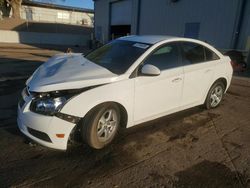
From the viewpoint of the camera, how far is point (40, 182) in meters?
2.68

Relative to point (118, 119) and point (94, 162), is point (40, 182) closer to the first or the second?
point (94, 162)

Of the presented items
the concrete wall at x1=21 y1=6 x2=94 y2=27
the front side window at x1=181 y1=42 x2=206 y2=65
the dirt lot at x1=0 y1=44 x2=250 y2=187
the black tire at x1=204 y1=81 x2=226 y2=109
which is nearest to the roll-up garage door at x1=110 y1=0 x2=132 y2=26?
the black tire at x1=204 y1=81 x2=226 y2=109

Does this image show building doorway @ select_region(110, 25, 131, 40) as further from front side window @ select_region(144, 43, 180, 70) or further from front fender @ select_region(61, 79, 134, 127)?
front fender @ select_region(61, 79, 134, 127)

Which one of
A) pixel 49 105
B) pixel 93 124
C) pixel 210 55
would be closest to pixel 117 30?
pixel 210 55

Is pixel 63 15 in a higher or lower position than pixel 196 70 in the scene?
higher

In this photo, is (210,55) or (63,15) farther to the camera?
(63,15)

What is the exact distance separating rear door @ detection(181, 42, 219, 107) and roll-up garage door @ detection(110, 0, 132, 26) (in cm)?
1694

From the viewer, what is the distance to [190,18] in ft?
49.7

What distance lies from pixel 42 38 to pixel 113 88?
30.0 meters

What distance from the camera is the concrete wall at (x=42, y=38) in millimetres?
27922

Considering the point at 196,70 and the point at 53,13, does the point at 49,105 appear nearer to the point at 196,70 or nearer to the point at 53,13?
the point at 196,70

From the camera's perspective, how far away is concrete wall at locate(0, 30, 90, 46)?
1099 inches

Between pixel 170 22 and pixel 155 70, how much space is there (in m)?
14.3

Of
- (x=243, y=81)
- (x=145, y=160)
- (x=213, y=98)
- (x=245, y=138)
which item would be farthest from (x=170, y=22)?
(x=145, y=160)
